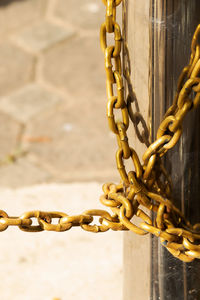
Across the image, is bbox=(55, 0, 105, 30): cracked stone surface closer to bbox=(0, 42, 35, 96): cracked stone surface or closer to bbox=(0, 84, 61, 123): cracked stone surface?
bbox=(0, 42, 35, 96): cracked stone surface

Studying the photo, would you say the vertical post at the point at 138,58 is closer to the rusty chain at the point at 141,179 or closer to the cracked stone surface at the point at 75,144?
the rusty chain at the point at 141,179

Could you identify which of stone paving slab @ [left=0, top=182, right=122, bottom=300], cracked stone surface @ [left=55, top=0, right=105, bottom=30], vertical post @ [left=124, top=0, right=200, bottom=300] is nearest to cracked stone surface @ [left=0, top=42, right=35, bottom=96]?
cracked stone surface @ [left=55, top=0, right=105, bottom=30]

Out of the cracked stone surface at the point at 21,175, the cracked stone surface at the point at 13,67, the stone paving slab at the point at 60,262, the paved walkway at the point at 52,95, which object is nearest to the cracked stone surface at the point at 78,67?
the paved walkway at the point at 52,95

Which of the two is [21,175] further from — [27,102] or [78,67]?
[78,67]

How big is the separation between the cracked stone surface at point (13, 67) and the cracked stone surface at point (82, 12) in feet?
1.62

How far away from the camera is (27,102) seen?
10.5 ft

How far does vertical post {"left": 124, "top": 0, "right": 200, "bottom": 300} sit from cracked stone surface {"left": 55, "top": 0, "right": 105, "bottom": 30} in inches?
112

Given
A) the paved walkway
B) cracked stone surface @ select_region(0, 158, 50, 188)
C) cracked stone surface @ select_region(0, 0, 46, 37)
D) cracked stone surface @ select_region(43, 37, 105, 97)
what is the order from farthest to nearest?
cracked stone surface @ select_region(0, 0, 46, 37) < cracked stone surface @ select_region(43, 37, 105, 97) < the paved walkway < cracked stone surface @ select_region(0, 158, 50, 188)

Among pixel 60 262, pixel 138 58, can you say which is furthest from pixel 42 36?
pixel 138 58

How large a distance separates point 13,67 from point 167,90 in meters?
2.59

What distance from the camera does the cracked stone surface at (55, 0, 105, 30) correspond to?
3933 mm

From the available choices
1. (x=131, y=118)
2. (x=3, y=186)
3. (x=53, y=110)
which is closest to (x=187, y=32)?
(x=131, y=118)

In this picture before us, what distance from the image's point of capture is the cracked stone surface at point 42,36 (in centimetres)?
371

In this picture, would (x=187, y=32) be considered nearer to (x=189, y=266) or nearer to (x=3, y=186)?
(x=189, y=266)
